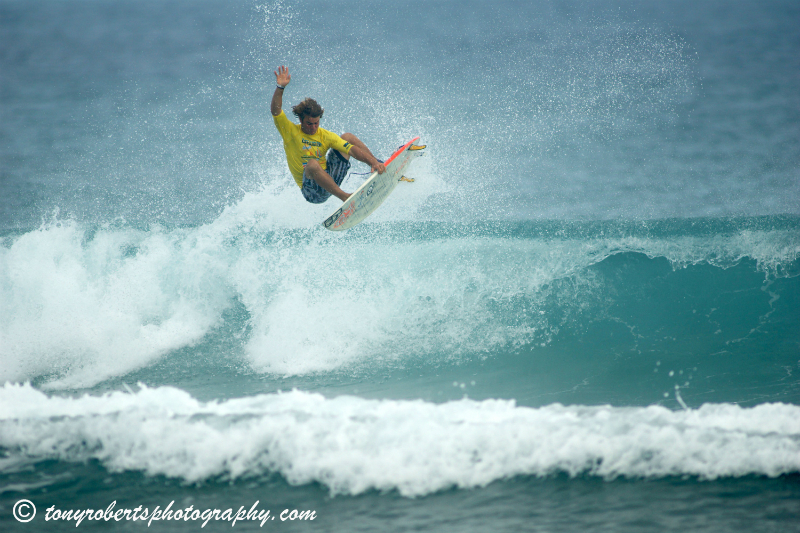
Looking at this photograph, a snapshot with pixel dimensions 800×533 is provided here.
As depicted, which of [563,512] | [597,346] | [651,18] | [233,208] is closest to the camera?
[563,512]

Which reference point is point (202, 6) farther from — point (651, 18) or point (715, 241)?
point (715, 241)

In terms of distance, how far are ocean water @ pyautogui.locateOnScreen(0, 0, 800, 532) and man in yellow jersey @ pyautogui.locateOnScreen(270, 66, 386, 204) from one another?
0.86 metres

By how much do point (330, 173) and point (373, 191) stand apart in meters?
0.51

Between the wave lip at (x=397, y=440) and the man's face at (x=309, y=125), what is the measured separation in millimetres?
2280

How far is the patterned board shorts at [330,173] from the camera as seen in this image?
16.5 ft

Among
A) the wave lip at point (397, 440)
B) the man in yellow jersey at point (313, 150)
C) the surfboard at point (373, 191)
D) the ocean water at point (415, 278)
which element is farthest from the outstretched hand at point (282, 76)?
the wave lip at point (397, 440)

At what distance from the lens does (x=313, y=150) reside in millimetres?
4754

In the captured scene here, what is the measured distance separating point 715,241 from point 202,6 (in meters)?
14.1

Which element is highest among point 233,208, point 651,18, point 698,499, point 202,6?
point 202,6

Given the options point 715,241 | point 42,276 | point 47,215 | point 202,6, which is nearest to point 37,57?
point 202,6

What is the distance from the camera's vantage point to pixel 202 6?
47.8 feet

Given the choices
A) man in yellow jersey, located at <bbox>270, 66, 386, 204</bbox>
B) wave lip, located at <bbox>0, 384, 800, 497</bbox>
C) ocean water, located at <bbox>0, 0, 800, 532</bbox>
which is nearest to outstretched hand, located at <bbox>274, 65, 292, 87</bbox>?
man in yellow jersey, located at <bbox>270, 66, 386, 204</bbox>

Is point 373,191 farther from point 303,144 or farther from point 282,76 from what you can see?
point 282,76

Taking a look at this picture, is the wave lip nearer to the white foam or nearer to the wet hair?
the white foam
